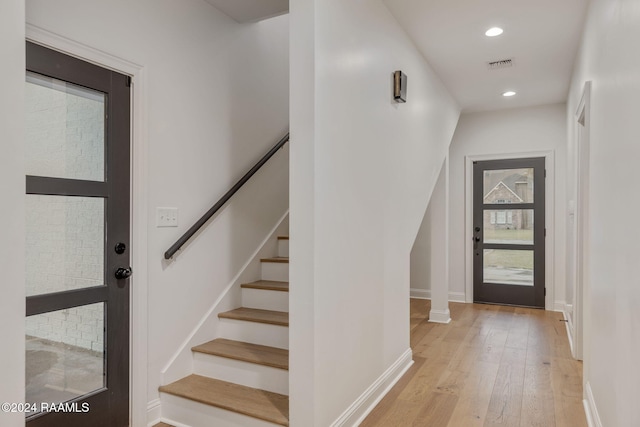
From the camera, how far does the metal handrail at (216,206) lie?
2.51 m

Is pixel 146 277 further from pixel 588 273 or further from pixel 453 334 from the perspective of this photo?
pixel 453 334

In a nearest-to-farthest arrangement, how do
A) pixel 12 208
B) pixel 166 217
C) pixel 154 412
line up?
1. pixel 12 208
2. pixel 154 412
3. pixel 166 217

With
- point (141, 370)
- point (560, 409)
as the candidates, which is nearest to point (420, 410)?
point (560, 409)

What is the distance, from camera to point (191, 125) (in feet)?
8.85

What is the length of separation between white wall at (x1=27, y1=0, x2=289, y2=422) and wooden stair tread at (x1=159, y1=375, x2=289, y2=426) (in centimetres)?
19

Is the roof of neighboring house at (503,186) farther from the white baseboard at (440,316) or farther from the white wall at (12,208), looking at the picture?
the white wall at (12,208)

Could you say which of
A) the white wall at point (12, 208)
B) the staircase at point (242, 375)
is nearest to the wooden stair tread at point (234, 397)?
the staircase at point (242, 375)

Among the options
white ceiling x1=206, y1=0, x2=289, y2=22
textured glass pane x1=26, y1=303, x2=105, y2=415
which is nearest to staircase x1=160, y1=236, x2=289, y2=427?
textured glass pane x1=26, y1=303, x2=105, y2=415

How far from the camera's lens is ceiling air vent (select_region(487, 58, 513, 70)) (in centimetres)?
385

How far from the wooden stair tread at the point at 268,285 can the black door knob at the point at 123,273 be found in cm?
96

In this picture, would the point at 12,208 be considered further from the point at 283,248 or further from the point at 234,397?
the point at 283,248

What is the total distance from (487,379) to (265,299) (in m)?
1.77

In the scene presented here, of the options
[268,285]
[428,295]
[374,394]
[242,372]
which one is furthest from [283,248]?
[428,295]

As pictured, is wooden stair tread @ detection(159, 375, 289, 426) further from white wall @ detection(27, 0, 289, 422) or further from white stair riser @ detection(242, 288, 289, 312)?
white stair riser @ detection(242, 288, 289, 312)
